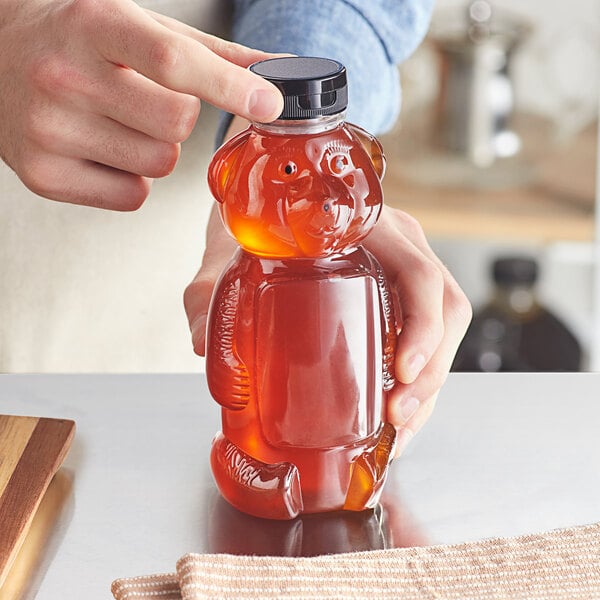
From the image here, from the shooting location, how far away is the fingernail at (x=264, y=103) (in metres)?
0.45

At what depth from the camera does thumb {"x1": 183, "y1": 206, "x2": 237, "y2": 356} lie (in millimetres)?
567

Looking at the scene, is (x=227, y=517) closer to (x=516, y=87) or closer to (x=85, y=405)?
(x=85, y=405)

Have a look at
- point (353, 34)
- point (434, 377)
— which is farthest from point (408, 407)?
point (353, 34)

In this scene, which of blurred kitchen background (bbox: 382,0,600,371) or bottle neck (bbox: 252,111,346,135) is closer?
bottle neck (bbox: 252,111,346,135)

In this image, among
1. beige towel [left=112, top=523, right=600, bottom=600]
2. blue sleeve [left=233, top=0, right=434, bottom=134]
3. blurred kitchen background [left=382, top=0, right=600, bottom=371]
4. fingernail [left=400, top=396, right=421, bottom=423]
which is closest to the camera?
beige towel [left=112, top=523, right=600, bottom=600]

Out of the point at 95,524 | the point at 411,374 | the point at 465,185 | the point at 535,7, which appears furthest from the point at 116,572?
the point at 535,7

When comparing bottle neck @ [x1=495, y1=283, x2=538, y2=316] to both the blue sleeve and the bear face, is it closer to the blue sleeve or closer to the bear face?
the blue sleeve

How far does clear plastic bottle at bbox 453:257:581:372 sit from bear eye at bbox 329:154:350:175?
1366mm

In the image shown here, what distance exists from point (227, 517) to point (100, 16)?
0.84 feet

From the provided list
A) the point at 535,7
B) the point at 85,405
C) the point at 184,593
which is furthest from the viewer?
the point at 535,7

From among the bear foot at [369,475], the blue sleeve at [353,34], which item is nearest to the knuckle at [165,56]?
the bear foot at [369,475]

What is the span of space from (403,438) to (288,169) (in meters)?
0.18

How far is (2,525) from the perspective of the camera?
50 cm

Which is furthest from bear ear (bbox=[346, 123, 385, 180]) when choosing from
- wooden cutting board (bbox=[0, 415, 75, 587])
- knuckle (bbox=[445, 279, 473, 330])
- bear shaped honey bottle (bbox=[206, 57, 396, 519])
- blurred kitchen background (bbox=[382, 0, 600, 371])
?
blurred kitchen background (bbox=[382, 0, 600, 371])
